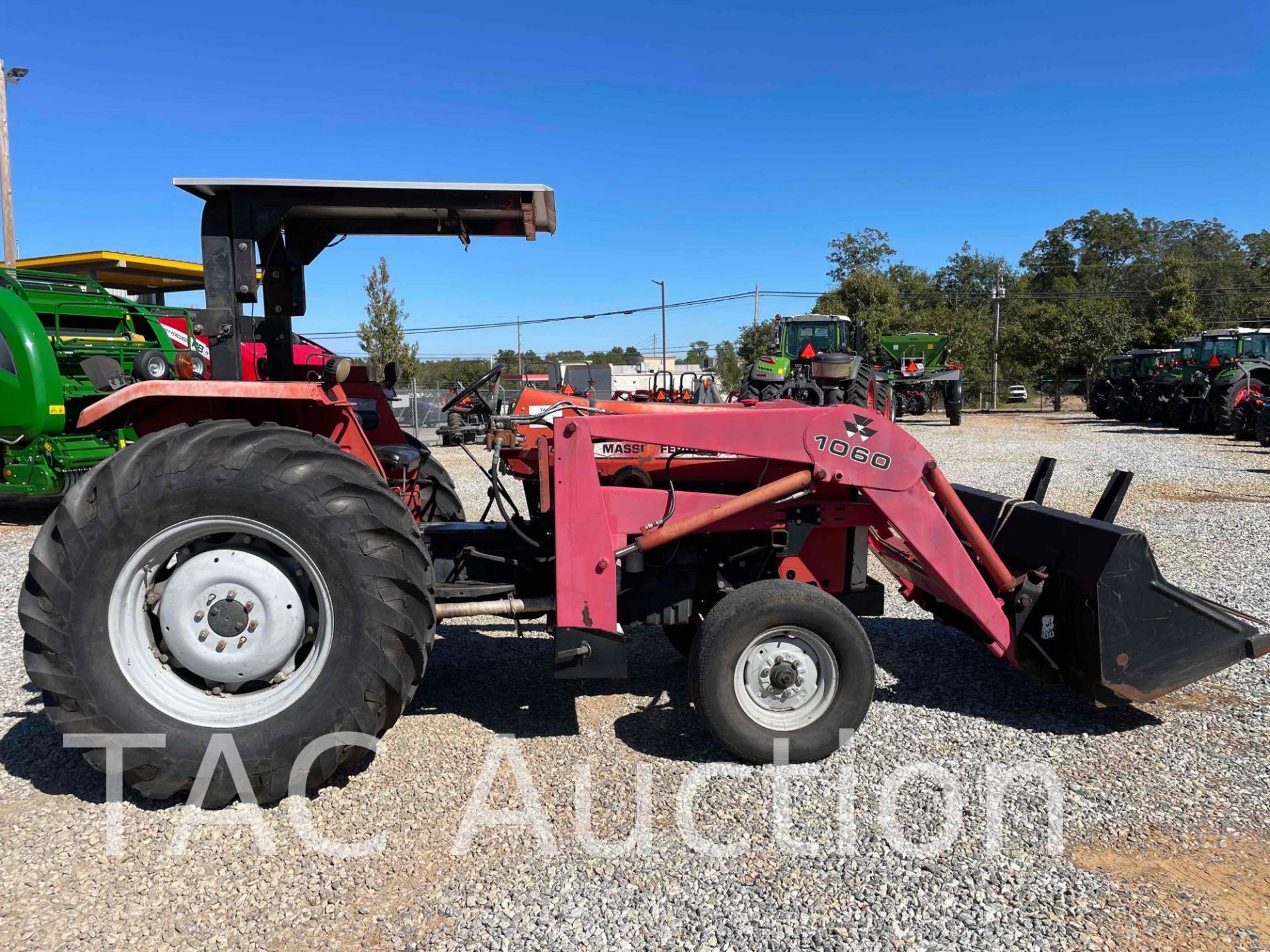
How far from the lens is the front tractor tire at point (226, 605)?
302 centimetres

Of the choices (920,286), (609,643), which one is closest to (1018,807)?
(609,643)

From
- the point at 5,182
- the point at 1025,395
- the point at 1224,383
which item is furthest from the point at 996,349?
the point at 5,182

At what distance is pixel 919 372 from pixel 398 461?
23.8 meters

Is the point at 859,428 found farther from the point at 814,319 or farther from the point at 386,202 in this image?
the point at 814,319

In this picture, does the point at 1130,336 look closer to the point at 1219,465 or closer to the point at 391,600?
the point at 1219,465

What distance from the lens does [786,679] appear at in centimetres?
349

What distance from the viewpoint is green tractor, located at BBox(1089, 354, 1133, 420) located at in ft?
84.3

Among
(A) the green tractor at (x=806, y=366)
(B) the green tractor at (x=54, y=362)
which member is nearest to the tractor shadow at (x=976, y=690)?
(A) the green tractor at (x=806, y=366)

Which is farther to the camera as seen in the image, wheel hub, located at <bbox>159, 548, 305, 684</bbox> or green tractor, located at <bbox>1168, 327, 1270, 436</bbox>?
green tractor, located at <bbox>1168, 327, 1270, 436</bbox>

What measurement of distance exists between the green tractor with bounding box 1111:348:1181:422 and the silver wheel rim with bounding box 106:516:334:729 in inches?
962

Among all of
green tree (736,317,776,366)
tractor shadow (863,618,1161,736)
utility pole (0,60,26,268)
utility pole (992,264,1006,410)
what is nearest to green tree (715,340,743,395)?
green tree (736,317,776,366)

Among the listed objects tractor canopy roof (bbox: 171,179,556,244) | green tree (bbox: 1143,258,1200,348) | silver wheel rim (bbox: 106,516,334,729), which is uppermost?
green tree (bbox: 1143,258,1200,348)

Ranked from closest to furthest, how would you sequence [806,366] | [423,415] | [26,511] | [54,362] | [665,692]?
[665,692] < [54,362] < [26,511] < [806,366] < [423,415]

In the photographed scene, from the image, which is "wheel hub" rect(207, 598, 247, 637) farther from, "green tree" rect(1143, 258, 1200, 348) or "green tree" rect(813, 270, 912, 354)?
"green tree" rect(1143, 258, 1200, 348)
